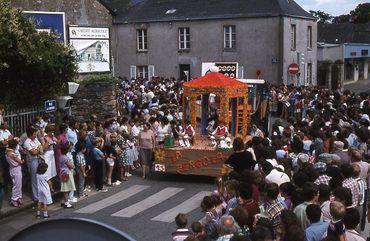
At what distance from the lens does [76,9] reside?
2530cm

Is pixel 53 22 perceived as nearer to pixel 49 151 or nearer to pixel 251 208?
pixel 49 151

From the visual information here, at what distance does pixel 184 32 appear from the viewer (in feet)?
120

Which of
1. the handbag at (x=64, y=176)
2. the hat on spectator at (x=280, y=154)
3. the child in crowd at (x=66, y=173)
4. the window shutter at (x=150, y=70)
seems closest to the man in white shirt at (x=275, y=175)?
the hat on spectator at (x=280, y=154)

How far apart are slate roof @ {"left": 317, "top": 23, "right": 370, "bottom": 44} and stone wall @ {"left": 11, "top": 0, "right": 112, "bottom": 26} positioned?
35987mm

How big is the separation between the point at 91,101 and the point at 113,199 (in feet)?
24.5

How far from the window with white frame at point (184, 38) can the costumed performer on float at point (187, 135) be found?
21856 millimetres

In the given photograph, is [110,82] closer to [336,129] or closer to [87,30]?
[87,30]

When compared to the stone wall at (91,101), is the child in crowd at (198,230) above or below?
below

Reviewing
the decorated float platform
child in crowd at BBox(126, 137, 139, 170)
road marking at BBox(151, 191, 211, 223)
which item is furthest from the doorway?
road marking at BBox(151, 191, 211, 223)

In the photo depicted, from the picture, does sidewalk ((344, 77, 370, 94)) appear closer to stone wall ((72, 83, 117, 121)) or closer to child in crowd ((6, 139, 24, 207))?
stone wall ((72, 83, 117, 121))

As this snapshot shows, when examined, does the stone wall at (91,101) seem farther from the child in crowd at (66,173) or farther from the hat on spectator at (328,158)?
the hat on spectator at (328,158)

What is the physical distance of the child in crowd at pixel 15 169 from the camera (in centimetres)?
1155

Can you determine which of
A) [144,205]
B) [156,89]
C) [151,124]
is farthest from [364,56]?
[144,205]

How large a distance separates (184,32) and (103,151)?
2377 cm
